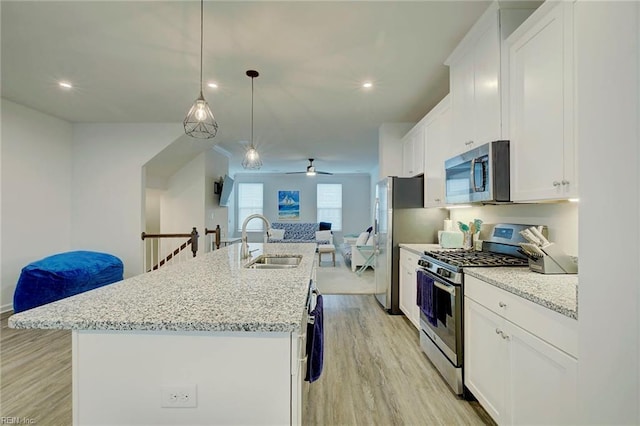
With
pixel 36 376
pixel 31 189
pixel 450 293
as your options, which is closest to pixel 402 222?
pixel 450 293

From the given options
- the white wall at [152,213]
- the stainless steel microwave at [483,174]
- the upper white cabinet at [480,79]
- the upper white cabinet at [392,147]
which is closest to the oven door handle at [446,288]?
the stainless steel microwave at [483,174]

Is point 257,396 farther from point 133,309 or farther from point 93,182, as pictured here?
point 93,182

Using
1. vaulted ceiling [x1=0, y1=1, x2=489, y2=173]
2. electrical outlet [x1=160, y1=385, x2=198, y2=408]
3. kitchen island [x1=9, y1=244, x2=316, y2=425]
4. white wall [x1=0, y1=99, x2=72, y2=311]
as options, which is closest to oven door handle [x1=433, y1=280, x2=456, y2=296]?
kitchen island [x1=9, y1=244, x2=316, y2=425]

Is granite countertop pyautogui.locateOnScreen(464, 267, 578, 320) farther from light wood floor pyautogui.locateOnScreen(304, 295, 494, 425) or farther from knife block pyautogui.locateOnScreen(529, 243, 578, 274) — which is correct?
light wood floor pyautogui.locateOnScreen(304, 295, 494, 425)

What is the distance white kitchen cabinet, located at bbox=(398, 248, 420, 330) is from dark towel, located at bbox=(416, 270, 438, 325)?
531 millimetres

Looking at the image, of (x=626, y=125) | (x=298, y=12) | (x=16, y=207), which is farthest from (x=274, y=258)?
(x=16, y=207)

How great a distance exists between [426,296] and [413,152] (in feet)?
6.91

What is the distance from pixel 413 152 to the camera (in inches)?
158

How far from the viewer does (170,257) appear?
5.45 meters

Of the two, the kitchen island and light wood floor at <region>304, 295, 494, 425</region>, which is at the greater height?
the kitchen island

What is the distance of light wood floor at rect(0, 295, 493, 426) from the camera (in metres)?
1.91

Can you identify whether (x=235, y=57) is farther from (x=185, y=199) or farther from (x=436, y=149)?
(x=185, y=199)

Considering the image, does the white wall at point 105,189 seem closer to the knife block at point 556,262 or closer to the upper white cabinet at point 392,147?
the upper white cabinet at point 392,147

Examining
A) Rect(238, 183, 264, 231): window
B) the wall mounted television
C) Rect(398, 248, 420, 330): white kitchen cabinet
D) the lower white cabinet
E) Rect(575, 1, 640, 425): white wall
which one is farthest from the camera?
Rect(238, 183, 264, 231): window
